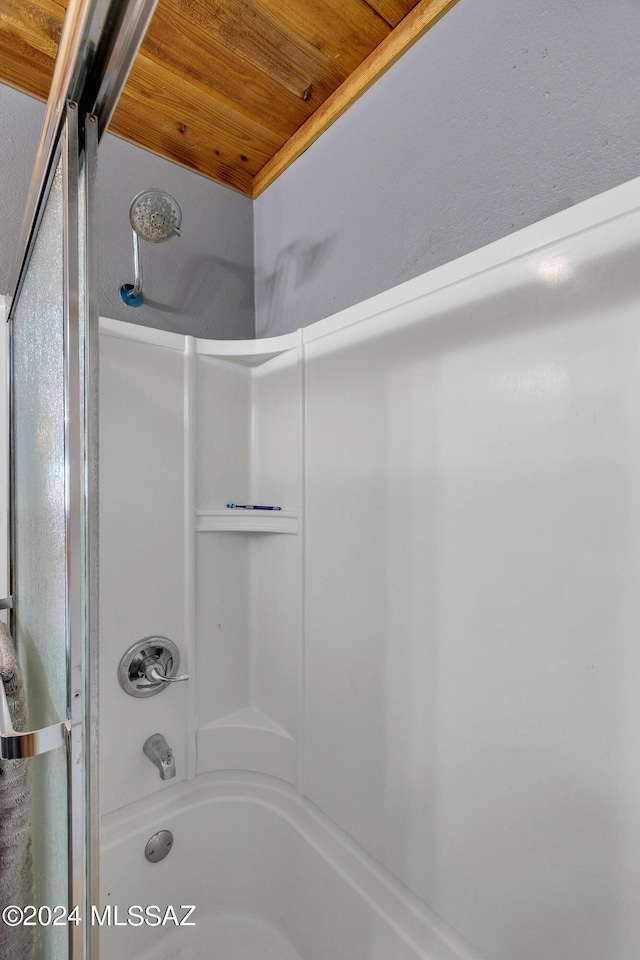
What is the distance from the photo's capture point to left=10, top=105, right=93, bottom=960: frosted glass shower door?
435 millimetres

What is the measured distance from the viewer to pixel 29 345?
29.9 inches

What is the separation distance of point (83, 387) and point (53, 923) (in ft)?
2.06

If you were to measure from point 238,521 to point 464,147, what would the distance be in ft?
3.35

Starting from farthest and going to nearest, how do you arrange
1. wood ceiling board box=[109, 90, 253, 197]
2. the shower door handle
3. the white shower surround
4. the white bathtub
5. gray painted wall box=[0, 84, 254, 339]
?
1. wood ceiling board box=[109, 90, 253, 197]
2. gray painted wall box=[0, 84, 254, 339]
3. the white bathtub
4. the white shower surround
5. the shower door handle

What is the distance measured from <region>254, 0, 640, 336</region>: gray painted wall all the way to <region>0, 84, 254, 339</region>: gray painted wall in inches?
7.8

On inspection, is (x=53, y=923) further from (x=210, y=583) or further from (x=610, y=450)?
(x=610, y=450)

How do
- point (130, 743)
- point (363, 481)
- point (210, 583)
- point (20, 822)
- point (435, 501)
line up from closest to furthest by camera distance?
point (20, 822) → point (435, 501) → point (363, 481) → point (130, 743) → point (210, 583)

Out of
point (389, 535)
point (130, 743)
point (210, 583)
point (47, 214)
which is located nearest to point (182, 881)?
point (130, 743)

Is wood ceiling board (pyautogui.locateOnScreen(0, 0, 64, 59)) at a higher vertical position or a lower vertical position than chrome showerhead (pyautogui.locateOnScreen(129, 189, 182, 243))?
higher

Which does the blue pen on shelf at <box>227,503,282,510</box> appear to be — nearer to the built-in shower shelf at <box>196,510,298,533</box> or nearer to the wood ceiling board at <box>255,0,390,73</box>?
the built-in shower shelf at <box>196,510,298,533</box>

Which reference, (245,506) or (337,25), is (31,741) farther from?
(337,25)

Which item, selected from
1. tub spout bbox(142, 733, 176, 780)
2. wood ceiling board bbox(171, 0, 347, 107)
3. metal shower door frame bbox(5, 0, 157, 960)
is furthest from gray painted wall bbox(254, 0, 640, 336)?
tub spout bbox(142, 733, 176, 780)

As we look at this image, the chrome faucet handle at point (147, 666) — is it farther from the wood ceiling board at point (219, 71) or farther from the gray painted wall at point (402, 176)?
the wood ceiling board at point (219, 71)

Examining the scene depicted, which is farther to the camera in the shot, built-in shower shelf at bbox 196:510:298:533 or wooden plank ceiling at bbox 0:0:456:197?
built-in shower shelf at bbox 196:510:298:533
